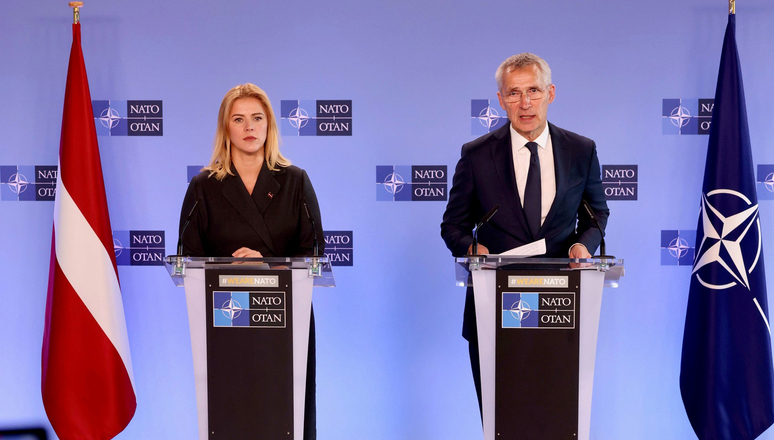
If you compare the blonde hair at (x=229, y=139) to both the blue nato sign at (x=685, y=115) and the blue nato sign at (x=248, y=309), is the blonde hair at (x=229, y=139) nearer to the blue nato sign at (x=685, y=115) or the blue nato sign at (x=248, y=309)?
the blue nato sign at (x=248, y=309)

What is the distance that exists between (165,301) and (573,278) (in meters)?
2.57

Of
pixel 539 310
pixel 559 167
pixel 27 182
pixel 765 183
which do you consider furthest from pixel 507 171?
pixel 27 182

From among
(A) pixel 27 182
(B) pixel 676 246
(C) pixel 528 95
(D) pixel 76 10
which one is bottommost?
(B) pixel 676 246

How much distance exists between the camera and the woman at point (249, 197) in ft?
8.35

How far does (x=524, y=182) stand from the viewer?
2.53 metres

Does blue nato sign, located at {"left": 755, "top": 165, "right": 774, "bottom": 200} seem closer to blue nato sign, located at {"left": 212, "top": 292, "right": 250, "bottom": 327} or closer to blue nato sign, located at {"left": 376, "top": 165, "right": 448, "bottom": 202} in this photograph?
blue nato sign, located at {"left": 376, "top": 165, "right": 448, "bottom": 202}

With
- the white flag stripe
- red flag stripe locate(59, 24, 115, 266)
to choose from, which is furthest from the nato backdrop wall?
the white flag stripe

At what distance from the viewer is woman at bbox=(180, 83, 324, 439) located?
100 inches

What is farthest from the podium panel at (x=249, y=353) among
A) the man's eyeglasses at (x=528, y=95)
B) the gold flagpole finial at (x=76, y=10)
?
the gold flagpole finial at (x=76, y=10)

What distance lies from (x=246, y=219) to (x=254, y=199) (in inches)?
3.5

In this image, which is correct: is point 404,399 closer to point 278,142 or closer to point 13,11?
point 278,142

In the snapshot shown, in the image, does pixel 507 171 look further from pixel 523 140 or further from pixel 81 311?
pixel 81 311

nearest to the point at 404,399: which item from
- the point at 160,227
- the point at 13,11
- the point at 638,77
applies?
the point at 160,227

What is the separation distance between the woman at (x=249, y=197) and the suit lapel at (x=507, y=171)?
765 millimetres
